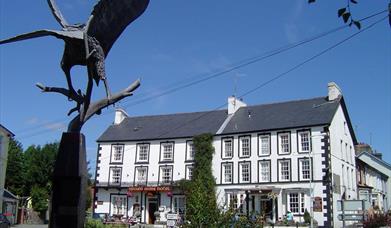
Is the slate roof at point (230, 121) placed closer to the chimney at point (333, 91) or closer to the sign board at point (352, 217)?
the chimney at point (333, 91)

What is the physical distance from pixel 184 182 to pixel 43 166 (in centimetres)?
1699

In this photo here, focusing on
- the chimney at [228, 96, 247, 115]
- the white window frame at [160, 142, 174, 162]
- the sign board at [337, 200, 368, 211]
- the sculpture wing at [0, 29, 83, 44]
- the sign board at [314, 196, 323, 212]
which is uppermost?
the chimney at [228, 96, 247, 115]

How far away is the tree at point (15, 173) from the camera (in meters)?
52.7

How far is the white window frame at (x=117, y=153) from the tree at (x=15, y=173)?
36.4 feet

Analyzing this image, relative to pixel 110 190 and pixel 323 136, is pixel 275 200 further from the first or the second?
pixel 110 190

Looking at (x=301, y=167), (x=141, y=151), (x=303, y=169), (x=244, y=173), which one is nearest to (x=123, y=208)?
(x=141, y=151)

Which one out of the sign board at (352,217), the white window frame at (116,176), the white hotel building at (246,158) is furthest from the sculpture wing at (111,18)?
the white window frame at (116,176)

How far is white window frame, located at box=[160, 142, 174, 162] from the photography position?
46125 mm

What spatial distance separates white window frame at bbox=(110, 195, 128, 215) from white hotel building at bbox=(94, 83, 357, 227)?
9 centimetres

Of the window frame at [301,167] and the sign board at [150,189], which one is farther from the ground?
the window frame at [301,167]

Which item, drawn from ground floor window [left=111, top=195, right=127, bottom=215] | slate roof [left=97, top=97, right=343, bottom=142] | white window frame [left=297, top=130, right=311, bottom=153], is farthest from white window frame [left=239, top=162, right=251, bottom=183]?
ground floor window [left=111, top=195, right=127, bottom=215]

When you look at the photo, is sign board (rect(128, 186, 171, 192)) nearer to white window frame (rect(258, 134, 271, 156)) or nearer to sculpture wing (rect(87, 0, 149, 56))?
white window frame (rect(258, 134, 271, 156))

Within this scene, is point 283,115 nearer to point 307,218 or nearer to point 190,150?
point 190,150

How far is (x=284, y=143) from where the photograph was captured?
40.5 meters
